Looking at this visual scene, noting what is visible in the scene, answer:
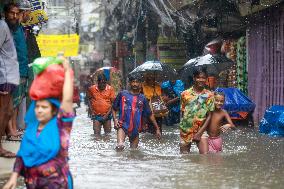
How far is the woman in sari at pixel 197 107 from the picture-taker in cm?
972

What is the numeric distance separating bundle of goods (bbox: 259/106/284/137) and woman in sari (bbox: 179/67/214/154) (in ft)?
15.8

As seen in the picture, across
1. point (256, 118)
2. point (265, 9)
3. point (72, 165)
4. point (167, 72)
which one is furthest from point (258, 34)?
point (72, 165)

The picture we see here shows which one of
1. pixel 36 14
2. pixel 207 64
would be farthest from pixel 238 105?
pixel 36 14

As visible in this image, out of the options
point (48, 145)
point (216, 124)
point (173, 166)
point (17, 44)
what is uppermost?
point (17, 44)

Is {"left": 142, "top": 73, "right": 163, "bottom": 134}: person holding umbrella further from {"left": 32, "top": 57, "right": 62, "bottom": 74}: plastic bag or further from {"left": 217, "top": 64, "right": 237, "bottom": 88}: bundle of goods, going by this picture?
{"left": 32, "top": 57, "right": 62, "bottom": 74}: plastic bag

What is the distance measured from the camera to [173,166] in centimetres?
871

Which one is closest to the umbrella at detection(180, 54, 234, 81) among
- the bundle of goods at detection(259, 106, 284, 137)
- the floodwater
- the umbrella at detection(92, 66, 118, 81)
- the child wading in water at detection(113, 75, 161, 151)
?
the bundle of goods at detection(259, 106, 284, 137)

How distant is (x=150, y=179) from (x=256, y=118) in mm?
11199

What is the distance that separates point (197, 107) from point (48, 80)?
553 cm

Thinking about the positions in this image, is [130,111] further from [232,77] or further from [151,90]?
[232,77]

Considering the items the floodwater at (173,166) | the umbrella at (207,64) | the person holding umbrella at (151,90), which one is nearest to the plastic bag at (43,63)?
the floodwater at (173,166)

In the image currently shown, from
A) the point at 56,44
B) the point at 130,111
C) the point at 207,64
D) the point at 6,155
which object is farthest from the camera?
the point at 56,44

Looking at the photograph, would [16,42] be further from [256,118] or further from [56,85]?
[256,118]

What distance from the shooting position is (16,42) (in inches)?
344
